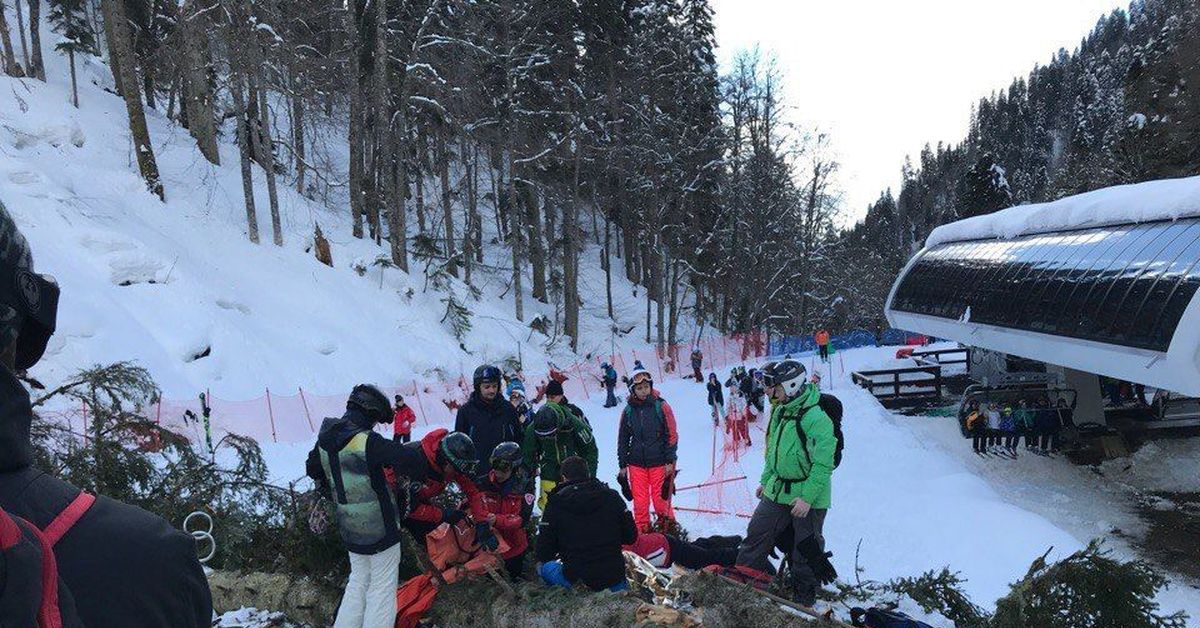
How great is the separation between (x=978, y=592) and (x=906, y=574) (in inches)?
28.5

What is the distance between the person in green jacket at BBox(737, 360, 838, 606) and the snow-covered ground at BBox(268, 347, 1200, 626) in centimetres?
107

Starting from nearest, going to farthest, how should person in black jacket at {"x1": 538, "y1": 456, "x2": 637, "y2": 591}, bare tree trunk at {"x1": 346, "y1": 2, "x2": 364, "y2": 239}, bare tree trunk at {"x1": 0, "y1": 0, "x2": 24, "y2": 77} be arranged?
person in black jacket at {"x1": 538, "y1": 456, "x2": 637, "y2": 591} < bare tree trunk at {"x1": 346, "y1": 2, "x2": 364, "y2": 239} < bare tree trunk at {"x1": 0, "y1": 0, "x2": 24, "y2": 77}

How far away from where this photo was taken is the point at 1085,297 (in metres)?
10.4

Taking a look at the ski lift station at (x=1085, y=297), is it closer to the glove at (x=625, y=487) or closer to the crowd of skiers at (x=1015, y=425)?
the crowd of skiers at (x=1015, y=425)

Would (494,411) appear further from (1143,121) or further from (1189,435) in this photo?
(1143,121)

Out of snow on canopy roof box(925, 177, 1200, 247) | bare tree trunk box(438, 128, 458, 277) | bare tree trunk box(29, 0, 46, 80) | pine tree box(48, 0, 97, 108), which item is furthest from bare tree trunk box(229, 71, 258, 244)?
snow on canopy roof box(925, 177, 1200, 247)

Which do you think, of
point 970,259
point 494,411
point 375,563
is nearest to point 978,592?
point 494,411

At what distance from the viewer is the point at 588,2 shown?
3020 centimetres

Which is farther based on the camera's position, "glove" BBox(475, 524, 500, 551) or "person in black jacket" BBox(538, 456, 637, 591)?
"glove" BBox(475, 524, 500, 551)

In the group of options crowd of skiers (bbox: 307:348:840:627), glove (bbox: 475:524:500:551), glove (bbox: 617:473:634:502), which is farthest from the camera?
glove (bbox: 617:473:634:502)

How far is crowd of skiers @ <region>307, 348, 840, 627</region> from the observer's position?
4.39m

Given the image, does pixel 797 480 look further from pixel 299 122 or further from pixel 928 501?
pixel 299 122

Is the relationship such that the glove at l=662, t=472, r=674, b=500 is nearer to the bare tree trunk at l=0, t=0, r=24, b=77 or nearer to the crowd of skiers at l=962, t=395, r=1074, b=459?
the crowd of skiers at l=962, t=395, r=1074, b=459

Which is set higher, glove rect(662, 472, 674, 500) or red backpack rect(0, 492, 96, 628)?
red backpack rect(0, 492, 96, 628)
